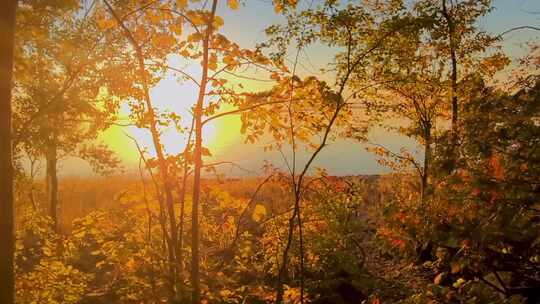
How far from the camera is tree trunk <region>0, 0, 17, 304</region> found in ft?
13.5

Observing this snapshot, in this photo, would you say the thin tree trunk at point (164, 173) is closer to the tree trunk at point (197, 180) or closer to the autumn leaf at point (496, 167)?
the tree trunk at point (197, 180)

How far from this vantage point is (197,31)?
5777 mm

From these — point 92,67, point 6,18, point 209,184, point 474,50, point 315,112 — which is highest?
point 474,50

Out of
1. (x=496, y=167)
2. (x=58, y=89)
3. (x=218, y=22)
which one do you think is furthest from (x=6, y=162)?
(x=58, y=89)

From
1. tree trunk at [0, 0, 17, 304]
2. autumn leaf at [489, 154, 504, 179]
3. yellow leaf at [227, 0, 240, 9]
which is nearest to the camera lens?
tree trunk at [0, 0, 17, 304]

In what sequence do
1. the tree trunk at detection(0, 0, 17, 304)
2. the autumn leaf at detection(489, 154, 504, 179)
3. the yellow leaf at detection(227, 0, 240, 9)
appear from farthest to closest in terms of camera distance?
1. the yellow leaf at detection(227, 0, 240, 9)
2. the autumn leaf at detection(489, 154, 504, 179)
3. the tree trunk at detection(0, 0, 17, 304)

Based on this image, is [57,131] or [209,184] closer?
[209,184]

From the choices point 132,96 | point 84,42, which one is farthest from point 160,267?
point 84,42

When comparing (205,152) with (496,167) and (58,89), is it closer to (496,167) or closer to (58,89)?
(496,167)

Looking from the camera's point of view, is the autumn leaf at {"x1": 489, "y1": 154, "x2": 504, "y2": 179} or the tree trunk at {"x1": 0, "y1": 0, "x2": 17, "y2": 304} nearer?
the tree trunk at {"x1": 0, "y1": 0, "x2": 17, "y2": 304}

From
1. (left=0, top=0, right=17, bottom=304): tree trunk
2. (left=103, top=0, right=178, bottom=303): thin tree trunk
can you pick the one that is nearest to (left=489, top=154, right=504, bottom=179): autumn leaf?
(left=103, top=0, right=178, bottom=303): thin tree trunk

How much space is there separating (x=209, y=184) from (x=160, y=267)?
145cm

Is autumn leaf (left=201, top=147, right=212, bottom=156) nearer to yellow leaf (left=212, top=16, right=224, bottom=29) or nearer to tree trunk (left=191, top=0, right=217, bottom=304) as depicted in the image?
tree trunk (left=191, top=0, right=217, bottom=304)

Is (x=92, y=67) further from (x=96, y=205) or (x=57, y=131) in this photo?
(x=96, y=205)
